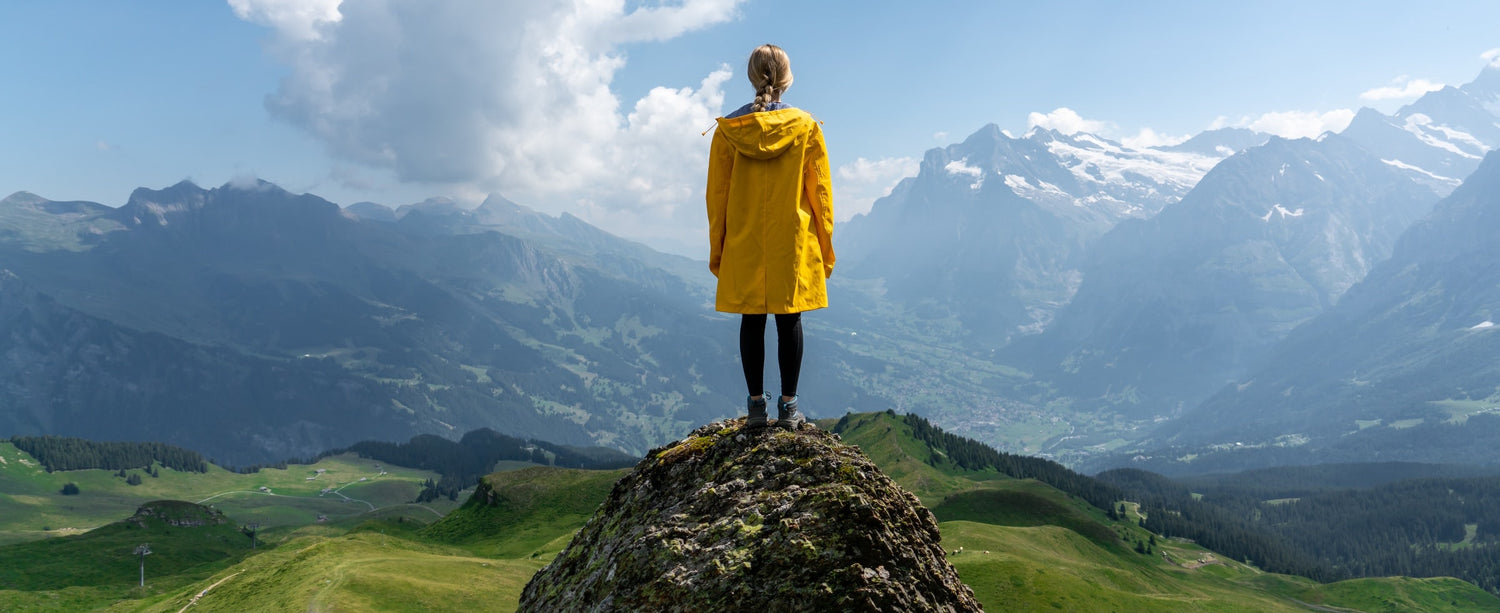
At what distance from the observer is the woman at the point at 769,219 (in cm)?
1007

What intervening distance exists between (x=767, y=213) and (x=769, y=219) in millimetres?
87

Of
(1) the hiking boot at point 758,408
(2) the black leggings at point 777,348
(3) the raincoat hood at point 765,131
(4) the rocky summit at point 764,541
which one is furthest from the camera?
(1) the hiking boot at point 758,408

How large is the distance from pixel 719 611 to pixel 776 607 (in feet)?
2.00

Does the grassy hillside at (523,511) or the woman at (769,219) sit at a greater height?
the woman at (769,219)

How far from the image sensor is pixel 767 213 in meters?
10.2

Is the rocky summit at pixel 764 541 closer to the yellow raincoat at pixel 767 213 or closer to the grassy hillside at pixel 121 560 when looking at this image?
the yellow raincoat at pixel 767 213

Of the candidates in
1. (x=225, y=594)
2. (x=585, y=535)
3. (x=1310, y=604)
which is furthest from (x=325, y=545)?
(x=1310, y=604)

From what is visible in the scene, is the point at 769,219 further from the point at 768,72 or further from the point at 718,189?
the point at 768,72

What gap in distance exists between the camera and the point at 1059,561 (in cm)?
9088

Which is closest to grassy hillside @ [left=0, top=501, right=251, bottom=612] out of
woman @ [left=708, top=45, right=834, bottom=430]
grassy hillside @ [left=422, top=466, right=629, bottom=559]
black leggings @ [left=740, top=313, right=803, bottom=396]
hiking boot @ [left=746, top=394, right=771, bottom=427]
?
grassy hillside @ [left=422, top=466, right=629, bottom=559]

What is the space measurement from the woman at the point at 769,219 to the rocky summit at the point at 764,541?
1040mm

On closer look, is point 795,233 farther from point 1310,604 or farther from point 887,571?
point 1310,604

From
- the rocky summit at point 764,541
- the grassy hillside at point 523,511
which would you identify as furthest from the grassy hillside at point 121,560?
the rocky summit at point 764,541

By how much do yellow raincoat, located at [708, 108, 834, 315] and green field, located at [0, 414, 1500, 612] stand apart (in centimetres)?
5445
